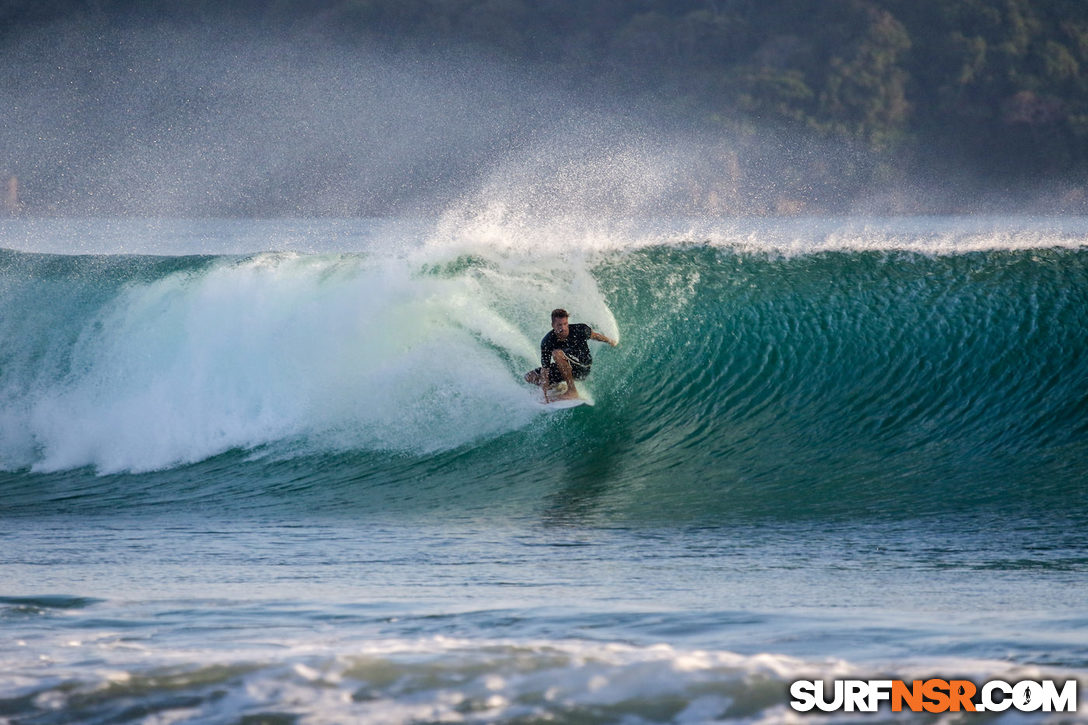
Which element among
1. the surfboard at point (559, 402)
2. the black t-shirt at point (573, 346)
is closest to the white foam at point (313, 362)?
the surfboard at point (559, 402)

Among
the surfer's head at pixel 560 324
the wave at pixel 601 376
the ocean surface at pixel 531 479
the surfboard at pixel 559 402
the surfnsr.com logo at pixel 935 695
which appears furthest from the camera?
the surfboard at pixel 559 402

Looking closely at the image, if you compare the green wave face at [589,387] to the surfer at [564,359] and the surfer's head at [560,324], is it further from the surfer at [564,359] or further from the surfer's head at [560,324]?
the surfer's head at [560,324]

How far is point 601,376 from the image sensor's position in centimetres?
1073

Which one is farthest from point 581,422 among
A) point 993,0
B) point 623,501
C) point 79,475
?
point 993,0

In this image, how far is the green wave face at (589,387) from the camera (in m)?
8.65

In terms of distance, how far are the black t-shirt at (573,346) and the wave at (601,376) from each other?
49cm

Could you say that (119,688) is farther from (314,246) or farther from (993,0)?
(993,0)

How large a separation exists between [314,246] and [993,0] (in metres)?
56.8

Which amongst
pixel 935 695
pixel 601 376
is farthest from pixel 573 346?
pixel 935 695

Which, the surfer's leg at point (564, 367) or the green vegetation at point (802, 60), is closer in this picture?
the surfer's leg at point (564, 367)

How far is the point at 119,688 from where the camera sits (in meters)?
3.87

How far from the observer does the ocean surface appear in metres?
4.02

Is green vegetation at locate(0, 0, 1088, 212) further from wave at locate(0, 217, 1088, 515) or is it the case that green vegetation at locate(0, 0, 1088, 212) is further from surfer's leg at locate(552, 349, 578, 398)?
surfer's leg at locate(552, 349, 578, 398)

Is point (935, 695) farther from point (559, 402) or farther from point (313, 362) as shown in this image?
point (313, 362)
